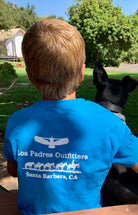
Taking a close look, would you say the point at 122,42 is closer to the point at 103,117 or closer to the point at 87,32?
the point at 87,32

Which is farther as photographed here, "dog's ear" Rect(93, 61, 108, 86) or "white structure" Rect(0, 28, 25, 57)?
"white structure" Rect(0, 28, 25, 57)

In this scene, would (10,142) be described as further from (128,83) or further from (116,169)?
(128,83)

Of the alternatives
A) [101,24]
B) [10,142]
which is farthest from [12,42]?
[10,142]

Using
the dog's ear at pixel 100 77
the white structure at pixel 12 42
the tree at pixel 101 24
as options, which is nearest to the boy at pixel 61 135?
the dog's ear at pixel 100 77

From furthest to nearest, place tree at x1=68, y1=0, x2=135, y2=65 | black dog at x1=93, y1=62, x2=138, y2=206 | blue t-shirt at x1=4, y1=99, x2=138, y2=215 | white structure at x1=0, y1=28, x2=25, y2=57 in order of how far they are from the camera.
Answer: white structure at x1=0, y1=28, x2=25, y2=57 < tree at x1=68, y1=0, x2=135, y2=65 < black dog at x1=93, y1=62, x2=138, y2=206 < blue t-shirt at x1=4, y1=99, x2=138, y2=215

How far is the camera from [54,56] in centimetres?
109

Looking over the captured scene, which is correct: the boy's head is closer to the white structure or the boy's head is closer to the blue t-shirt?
the blue t-shirt

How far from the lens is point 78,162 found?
→ 3.61ft

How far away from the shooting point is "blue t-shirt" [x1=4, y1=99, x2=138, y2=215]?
3.57 feet

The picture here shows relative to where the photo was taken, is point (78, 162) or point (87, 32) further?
point (87, 32)

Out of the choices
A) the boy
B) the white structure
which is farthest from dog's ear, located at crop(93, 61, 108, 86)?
the white structure

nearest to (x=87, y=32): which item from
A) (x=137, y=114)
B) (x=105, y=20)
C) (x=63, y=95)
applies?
(x=105, y=20)

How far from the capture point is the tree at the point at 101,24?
25225mm

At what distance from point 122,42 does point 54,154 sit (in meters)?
28.0
